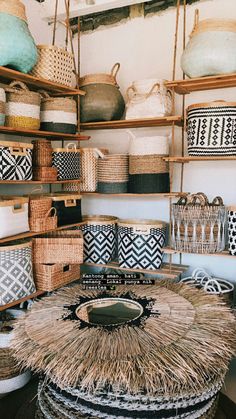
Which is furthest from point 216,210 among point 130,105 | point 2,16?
point 2,16

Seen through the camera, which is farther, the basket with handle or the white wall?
the white wall

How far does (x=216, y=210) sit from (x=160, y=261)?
2.17ft

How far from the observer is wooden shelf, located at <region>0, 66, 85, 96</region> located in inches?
99.7

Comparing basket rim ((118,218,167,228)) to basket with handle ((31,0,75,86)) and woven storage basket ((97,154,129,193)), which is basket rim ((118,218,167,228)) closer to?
woven storage basket ((97,154,129,193))

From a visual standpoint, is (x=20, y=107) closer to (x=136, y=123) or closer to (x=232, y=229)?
(x=136, y=123)

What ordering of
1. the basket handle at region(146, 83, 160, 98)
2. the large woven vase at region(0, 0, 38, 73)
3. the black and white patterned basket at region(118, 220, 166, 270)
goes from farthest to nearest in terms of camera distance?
the black and white patterned basket at region(118, 220, 166, 270)
the basket handle at region(146, 83, 160, 98)
the large woven vase at region(0, 0, 38, 73)

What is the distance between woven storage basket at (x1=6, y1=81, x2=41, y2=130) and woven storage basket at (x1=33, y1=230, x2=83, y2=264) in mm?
824

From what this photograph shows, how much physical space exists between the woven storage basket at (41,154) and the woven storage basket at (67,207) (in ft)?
0.89

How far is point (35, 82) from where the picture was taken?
2807 millimetres

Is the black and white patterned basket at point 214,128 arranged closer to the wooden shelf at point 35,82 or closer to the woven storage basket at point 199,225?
the woven storage basket at point 199,225

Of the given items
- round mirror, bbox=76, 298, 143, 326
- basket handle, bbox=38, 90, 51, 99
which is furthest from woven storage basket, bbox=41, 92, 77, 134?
round mirror, bbox=76, 298, 143, 326

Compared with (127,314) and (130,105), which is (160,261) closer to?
(130,105)

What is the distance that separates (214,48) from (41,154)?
138 cm

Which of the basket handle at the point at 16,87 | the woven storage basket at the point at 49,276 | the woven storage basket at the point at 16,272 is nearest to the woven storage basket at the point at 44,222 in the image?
the woven storage basket at the point at 16,272
